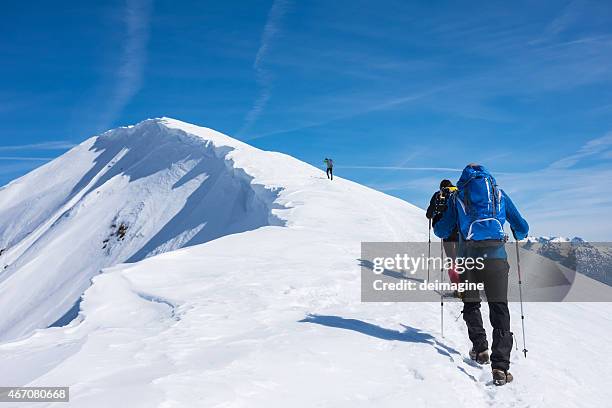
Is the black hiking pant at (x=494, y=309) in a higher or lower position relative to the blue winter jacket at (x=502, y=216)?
lower

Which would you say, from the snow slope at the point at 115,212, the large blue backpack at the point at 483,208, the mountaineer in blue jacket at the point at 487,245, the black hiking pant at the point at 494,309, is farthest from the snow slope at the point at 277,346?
the snow slope at the point at 115,212

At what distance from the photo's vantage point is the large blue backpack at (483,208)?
5785 mm

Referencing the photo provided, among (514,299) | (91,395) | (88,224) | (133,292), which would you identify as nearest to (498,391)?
(91,395)

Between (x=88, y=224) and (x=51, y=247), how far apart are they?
13.4 ft

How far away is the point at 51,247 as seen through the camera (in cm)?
4184

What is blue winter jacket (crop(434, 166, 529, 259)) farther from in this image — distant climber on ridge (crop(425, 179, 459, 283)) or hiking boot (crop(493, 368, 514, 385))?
distant climber on ridge (crop(425, 179, 459, 283))

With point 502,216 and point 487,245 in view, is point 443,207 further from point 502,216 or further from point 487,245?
point 487,245

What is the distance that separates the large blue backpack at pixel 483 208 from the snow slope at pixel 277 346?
1.68 meters

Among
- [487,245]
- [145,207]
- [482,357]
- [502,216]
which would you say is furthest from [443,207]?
[145,207]

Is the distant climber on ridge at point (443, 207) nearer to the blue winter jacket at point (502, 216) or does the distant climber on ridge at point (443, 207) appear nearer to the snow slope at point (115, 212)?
the blue winter jacket at point (502, 216)

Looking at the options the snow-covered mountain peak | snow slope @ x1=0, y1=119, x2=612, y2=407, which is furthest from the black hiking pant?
Answer: the snow-covered mountain peak

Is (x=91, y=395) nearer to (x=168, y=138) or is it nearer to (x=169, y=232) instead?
(x=169, y=232)

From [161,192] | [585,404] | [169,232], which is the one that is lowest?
[585,404]
